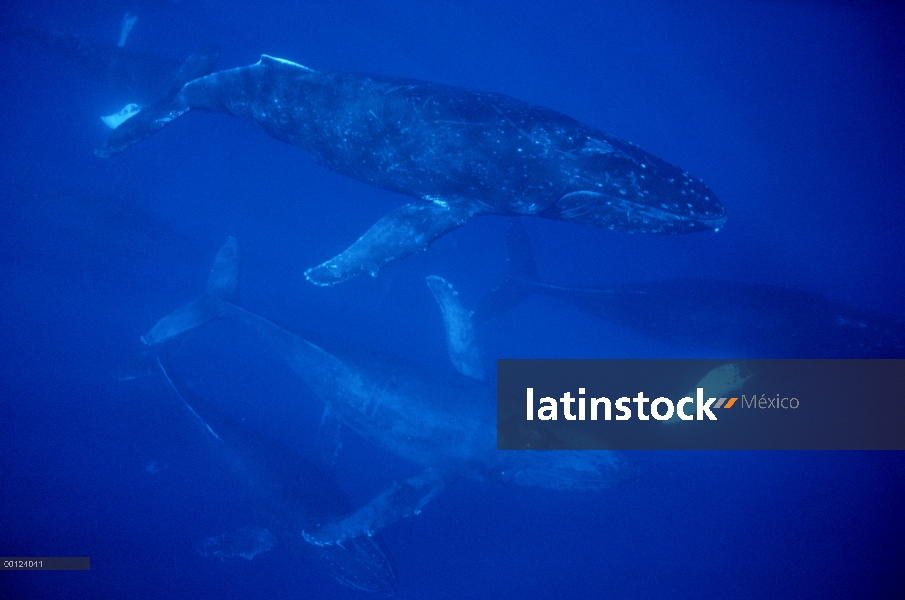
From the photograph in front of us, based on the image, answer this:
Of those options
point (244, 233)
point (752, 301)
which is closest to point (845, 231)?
point (752, 301)

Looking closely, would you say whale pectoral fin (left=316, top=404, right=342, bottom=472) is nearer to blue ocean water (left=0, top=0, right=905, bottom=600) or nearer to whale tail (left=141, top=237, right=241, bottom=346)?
blue ocean water (left=0, top=0, right=905, bottom=600)

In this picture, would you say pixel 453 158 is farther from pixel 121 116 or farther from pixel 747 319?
pixel 121 116

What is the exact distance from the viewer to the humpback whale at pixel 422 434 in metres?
8.73

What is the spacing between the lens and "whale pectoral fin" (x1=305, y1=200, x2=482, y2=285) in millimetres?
6945

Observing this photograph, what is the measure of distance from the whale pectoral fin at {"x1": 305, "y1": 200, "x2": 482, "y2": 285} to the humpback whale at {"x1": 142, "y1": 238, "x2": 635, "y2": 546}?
119 inches

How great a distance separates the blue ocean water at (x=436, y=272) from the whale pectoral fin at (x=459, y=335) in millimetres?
2607

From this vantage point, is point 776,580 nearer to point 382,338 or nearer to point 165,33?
point 382,338

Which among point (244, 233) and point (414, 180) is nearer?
point (414, 180)

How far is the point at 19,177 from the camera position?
1440cm

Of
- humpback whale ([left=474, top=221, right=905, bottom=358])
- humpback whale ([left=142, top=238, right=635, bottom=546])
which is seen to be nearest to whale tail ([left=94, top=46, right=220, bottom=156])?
humpback whale ([left=142, top=238, right=635, bottom=546])

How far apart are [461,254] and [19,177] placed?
48.0 ft

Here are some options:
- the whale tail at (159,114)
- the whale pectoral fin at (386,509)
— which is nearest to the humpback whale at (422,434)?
the whale pectoral fin at (386,509)

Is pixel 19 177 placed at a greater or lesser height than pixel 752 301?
greater

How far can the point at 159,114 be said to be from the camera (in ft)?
27.0
